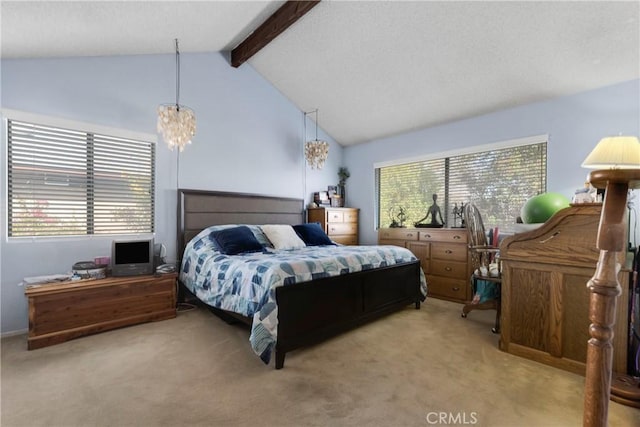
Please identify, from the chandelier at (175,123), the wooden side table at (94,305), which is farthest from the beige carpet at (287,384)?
the chandelier at (175,123)

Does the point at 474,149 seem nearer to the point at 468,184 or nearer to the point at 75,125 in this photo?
the point at 468,184

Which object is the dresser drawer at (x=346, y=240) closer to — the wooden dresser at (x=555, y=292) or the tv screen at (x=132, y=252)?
the tv screen at (x=132, y=252)

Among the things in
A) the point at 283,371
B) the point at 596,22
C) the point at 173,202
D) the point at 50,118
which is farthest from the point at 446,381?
the point at 50,118

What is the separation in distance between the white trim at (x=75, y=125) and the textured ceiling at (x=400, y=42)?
53cm

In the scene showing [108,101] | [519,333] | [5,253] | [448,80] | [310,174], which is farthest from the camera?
[310,174]

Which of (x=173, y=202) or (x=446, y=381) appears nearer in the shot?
(x=446, y=381)

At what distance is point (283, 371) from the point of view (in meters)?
2.07

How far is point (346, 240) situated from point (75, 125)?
3.92m

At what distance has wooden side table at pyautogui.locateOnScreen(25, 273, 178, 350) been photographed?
2408mm

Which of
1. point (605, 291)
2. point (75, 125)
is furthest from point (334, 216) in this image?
point (605, 291)

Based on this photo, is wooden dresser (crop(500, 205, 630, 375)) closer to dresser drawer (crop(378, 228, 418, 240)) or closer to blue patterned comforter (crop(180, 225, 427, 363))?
blue patterned comforter (crop(180, 225, 427, 363))

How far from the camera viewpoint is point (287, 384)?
74.9 inches

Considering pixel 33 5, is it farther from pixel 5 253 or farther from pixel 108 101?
pixel 5 253

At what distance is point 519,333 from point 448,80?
281 cm
